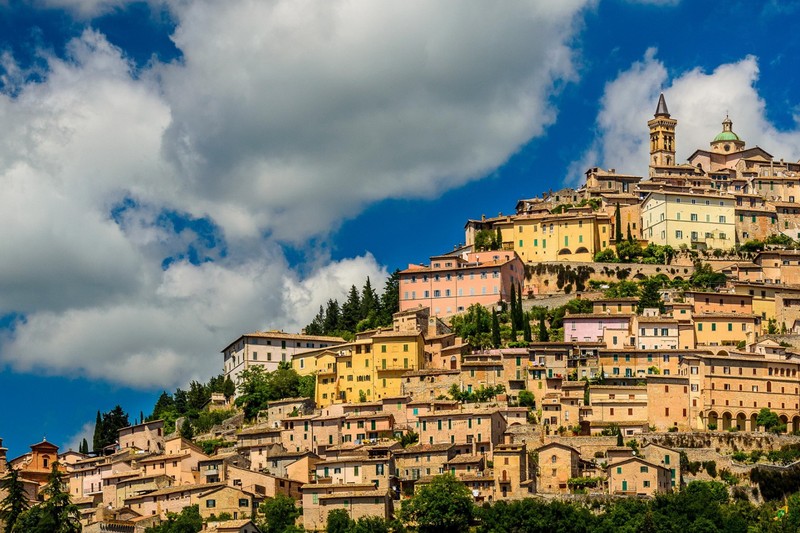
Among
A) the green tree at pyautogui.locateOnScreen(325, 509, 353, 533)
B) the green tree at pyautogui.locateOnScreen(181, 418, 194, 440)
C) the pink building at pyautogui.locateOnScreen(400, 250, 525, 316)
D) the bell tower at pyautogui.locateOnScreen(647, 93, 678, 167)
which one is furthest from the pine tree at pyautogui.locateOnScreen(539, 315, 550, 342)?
the bell tower at pyautogui.locateOnScreen(647, 93, 678, 167)

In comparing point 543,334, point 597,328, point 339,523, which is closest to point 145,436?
point 339,523

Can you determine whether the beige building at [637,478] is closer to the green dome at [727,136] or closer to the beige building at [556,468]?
the beige building at [556,468]

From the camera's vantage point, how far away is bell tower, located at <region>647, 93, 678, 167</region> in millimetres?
128125

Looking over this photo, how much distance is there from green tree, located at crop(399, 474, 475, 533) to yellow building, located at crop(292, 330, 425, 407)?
16007mm

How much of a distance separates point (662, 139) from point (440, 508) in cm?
6776

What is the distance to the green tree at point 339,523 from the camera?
69994mm

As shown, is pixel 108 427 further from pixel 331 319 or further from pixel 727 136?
pixel 727 136

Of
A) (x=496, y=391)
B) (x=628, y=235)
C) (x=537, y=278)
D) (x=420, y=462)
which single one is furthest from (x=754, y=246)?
(x=420, y=462)

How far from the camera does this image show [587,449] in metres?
76.0

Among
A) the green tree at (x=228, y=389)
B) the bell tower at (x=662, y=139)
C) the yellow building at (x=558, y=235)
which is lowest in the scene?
the green tree at (x=228, y=389)

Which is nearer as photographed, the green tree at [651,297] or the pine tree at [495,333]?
the pine tree at [495,333]

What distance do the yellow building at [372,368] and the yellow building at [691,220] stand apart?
26.2m

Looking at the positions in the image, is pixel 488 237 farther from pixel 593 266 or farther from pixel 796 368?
pixel 796 368

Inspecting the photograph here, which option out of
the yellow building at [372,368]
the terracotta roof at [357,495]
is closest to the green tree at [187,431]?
the yellow building at [372,368]
